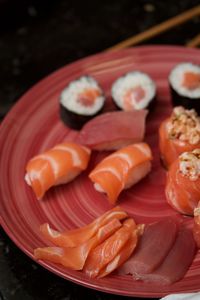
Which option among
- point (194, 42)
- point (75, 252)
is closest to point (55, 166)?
point (75, 252)

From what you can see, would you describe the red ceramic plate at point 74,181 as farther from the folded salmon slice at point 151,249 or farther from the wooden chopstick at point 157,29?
the wooden chopstick at point 157,29

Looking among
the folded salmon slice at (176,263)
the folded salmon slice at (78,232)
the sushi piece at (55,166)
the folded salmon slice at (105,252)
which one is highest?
the sushi piece at (55,166)

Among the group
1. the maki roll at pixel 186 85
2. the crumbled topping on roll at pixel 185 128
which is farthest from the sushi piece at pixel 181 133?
the maki roll at pixel 186 85

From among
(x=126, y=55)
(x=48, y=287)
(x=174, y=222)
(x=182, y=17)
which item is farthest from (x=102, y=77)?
(x=48, y=287)

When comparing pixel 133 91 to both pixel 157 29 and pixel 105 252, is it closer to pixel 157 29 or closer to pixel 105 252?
pixel 157 29

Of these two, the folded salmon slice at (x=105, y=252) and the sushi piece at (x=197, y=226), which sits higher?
the folded salmon slice at (x=105, y=252)
